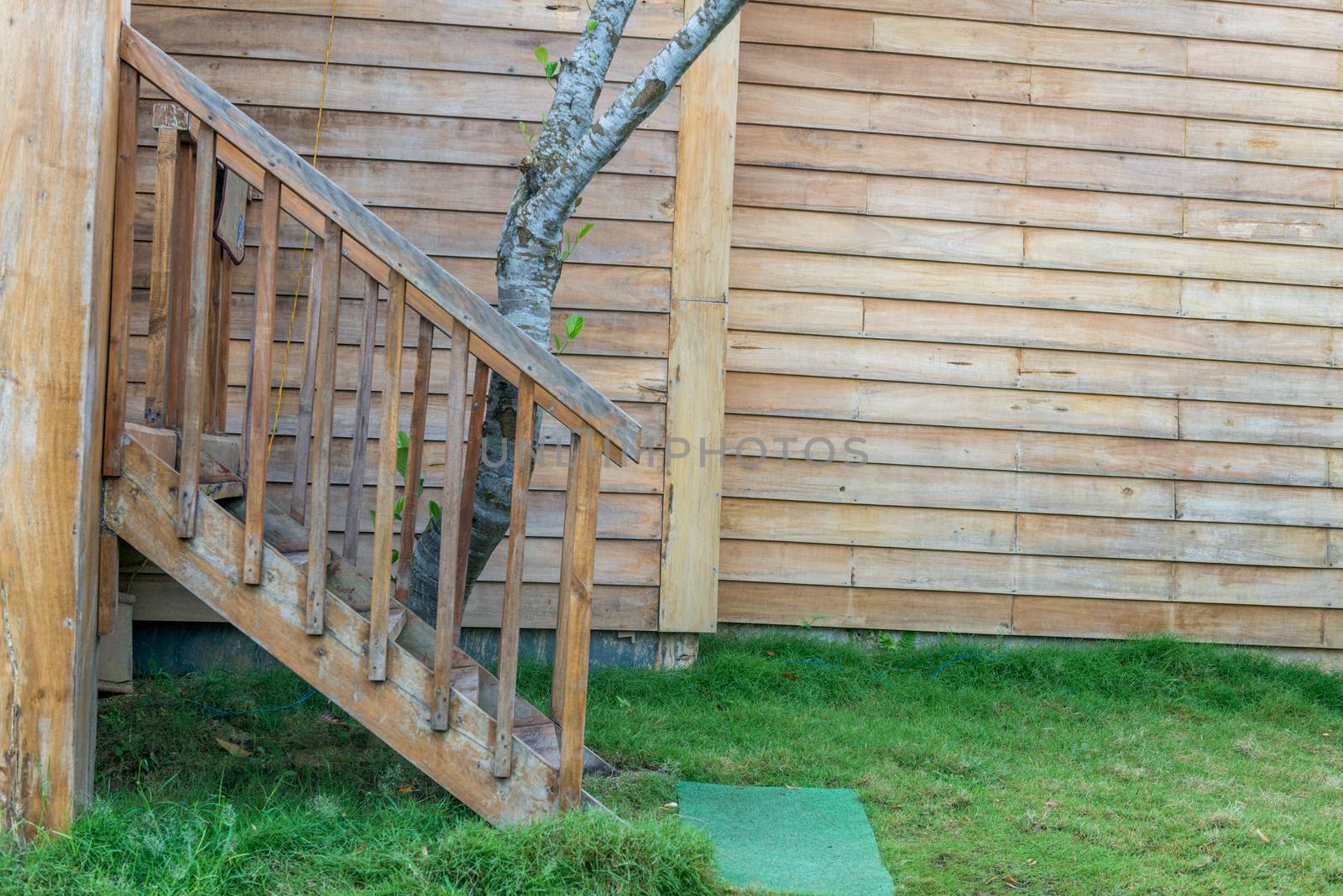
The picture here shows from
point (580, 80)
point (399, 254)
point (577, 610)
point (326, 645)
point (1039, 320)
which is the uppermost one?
point (580, 80)

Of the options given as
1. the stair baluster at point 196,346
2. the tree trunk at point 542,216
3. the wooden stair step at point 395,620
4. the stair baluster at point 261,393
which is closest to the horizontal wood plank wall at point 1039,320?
the tree trunk at point 542,216

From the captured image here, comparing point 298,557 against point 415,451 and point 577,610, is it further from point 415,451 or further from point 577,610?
point 577,610

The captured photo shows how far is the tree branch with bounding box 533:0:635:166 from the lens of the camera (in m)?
2.97

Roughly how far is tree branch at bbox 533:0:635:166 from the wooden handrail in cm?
70

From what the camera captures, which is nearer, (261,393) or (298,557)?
(261,393)

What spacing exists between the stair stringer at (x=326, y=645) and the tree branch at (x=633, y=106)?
1.27 metres

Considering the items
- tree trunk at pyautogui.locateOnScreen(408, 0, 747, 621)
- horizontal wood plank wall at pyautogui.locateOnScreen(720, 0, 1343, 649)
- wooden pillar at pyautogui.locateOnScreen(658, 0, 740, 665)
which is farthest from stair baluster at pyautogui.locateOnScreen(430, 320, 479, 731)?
horizontal wood plank wall at pyautogui.locateOnScreen(720, 0, 1343, 649)

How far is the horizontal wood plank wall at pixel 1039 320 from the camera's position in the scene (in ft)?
14.8

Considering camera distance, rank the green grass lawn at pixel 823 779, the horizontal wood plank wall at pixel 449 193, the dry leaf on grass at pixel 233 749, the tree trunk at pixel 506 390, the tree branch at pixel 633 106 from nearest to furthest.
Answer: the green grass lawn at pixel 823 779, the tree branch at pixel 633 106, the tree trunk at pixel 506 390, the dry leaf on grass at pixel 233 749, the horizontal wood plank wall at pixel 449 193

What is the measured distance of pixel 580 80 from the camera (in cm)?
299

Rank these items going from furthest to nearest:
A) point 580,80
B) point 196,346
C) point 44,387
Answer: point 580,80 → point 196,346 → point 44,387

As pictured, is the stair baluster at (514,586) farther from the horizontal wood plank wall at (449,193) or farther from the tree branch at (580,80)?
the horizontal wood plank wall at (449,193)

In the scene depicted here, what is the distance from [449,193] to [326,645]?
2.24 metres

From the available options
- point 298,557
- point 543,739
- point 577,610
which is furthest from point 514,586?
point 298,557
